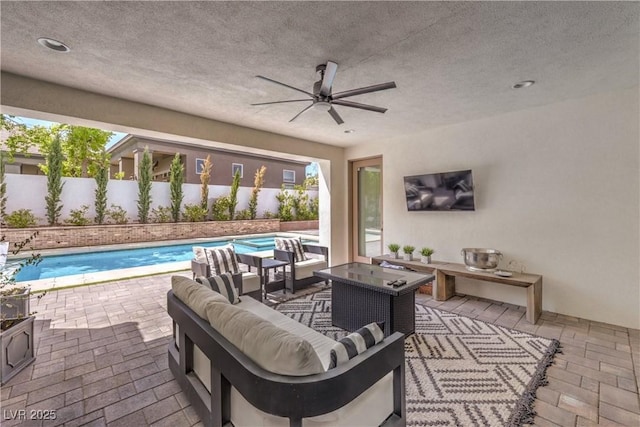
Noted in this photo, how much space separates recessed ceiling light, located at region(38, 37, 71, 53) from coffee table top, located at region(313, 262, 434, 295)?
336cm

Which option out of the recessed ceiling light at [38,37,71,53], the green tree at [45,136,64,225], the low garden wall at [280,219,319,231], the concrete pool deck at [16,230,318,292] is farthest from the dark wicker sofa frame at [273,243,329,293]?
the low garden wall at [280,219,319,231]

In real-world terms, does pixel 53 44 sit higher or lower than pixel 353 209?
higher

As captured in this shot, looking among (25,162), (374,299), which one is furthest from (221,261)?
(25,162)

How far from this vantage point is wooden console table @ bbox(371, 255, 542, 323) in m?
3.70

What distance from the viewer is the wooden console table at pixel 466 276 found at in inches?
146

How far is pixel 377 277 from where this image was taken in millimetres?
3562

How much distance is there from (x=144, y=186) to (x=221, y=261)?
8.46 meters

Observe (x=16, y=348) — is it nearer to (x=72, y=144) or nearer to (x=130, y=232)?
(x=130, y=232)

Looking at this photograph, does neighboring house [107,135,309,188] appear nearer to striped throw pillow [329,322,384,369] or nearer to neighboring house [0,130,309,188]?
neighboring house [0,130,309,188]

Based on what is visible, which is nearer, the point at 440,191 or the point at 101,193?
the point at 440,191

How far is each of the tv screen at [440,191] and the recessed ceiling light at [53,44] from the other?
15.9 ft

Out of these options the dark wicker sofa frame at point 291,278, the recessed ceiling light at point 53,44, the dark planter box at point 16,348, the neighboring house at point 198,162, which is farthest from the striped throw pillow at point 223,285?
the neighboring house at point 198,162

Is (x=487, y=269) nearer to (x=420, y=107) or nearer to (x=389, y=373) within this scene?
(x=420, y=107)

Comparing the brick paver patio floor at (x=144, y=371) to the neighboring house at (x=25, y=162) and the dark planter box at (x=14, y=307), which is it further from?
the neighboring house at (x=25, y=162)
